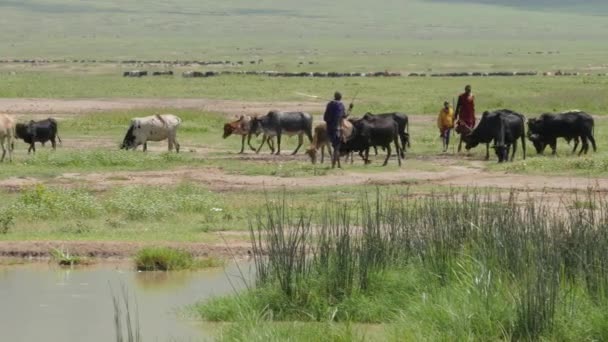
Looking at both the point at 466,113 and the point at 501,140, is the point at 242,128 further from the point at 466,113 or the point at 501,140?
the point at 501,140

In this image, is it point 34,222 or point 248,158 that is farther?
point 248,158

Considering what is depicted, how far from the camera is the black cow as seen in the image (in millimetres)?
26312

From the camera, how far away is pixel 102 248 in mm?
16891

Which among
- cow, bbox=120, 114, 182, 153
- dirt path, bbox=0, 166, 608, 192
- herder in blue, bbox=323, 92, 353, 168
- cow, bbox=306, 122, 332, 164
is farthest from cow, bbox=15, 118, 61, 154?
herder in blue, bbox=323, 92, 353, 168

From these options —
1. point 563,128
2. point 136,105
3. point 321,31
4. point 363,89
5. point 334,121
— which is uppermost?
point 334,121

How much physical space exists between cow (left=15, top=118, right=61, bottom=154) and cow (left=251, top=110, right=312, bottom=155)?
4449 mm

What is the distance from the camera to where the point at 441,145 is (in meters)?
31.5

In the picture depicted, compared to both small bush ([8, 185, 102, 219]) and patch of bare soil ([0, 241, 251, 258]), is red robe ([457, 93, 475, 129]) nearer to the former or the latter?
small bush ([8, 185, 102, 219])

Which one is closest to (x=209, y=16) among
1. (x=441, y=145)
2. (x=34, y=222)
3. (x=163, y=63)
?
(x=163, y=63)

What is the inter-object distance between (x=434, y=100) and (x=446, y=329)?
4002 cm

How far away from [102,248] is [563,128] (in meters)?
14.3

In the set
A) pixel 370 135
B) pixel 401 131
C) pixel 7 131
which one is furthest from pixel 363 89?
pixel 7 131

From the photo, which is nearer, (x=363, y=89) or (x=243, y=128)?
(x=243, y=128)

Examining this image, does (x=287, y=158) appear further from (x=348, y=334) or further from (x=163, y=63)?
(x=163, y=63)
